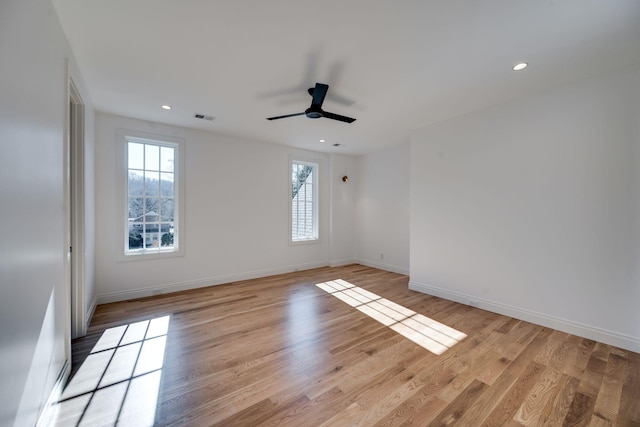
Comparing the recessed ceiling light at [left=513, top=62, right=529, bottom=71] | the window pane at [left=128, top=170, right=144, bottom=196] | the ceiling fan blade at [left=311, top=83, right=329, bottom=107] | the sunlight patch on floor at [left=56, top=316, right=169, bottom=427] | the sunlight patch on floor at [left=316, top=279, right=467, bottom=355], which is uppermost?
the recessed ceiling light at [left=513, top=62, right=529, bottom=71]

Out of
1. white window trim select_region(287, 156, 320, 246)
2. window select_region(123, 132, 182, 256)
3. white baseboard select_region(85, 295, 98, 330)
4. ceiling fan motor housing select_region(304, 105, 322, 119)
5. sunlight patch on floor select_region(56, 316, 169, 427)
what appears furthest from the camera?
white window trim select_region(287, 156, 320, 246)

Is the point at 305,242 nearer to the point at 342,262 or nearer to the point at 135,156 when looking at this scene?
the point at 342,262

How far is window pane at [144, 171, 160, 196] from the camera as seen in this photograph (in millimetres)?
4000

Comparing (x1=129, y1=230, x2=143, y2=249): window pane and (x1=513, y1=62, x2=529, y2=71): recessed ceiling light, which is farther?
(x1=129, y1=230, x2=143, y2=249): window pane

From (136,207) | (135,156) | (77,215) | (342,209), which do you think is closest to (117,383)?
(77,215)

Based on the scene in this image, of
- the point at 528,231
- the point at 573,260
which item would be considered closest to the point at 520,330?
the point at 573,260

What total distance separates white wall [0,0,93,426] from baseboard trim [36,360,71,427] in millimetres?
44

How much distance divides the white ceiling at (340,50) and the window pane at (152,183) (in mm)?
991

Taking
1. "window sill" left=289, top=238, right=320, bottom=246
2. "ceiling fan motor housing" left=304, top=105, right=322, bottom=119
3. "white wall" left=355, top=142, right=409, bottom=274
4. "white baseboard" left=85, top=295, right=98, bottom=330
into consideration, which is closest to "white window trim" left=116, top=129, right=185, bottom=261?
"white baseboard" left=85, top=295, right=98, bottom=330

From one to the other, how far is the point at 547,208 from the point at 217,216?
15.0 feet

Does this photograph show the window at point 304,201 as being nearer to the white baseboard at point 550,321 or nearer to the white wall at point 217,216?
the white wall at point 217,216

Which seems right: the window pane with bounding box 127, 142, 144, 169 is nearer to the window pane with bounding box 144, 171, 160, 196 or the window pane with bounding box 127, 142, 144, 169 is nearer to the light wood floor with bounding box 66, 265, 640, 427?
the window pane with bounding box 144, 171, 160, 196

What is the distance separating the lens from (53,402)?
67.8 inches

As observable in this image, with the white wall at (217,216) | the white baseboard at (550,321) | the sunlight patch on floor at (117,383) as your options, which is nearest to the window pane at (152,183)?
the white wall at (217,216)
